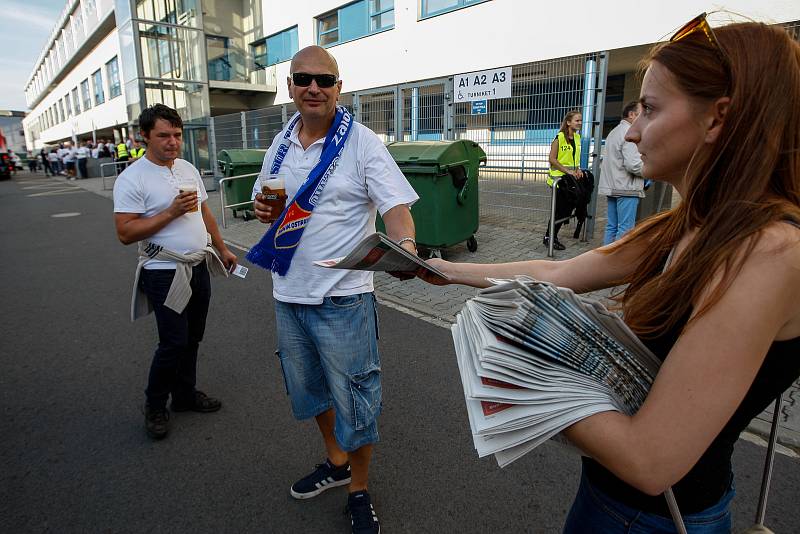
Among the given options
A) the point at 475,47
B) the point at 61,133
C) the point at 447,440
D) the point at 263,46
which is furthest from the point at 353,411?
the point at 61,133

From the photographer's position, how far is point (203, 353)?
4.38 metres

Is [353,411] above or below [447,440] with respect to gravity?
above

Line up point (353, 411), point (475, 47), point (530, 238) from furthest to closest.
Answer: point (475, 47) < point (530, 238) < point (353, 411)

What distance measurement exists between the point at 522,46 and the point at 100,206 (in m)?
13.5

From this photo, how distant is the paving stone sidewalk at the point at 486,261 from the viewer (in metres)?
3.15

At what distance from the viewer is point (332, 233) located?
7.36 ft

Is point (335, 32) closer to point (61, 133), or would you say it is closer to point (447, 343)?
point (447, 343)

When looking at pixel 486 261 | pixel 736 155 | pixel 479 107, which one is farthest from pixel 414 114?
pixel 736 155

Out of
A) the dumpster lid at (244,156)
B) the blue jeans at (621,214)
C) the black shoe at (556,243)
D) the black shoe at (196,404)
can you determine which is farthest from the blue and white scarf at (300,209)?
the dumpster lid at (244,156)

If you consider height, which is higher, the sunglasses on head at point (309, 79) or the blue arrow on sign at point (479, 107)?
the blue arrow on sign at point (479, 107)

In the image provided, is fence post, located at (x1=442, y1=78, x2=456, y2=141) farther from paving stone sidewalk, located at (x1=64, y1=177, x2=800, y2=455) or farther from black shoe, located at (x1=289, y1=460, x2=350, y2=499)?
black shoe, located at (x1=289, y1=460, x2=350, y2=499)

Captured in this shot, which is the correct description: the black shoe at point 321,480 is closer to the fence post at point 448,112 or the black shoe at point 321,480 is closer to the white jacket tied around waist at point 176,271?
the white jacket tied around waist at point 176,271

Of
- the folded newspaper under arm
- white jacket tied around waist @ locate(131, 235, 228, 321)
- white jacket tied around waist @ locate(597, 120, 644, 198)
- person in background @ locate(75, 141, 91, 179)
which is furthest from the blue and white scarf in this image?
person in background @ locate(75, 141, 91, 179)

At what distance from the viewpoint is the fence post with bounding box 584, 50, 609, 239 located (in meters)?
7.36
